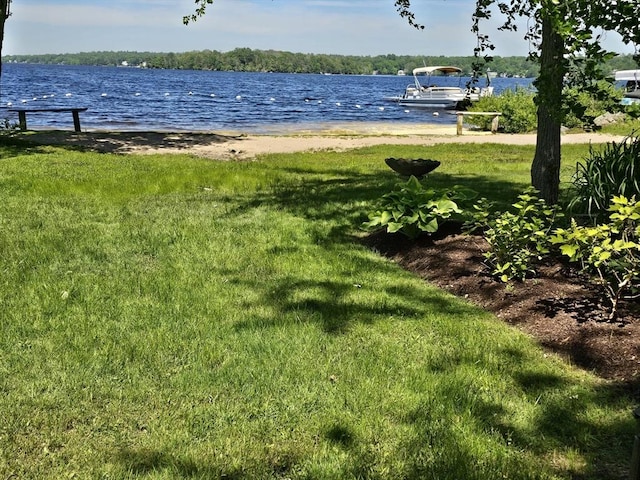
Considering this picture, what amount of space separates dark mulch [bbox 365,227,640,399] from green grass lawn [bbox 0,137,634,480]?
0.60ft

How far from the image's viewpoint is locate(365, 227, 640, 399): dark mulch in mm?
3812

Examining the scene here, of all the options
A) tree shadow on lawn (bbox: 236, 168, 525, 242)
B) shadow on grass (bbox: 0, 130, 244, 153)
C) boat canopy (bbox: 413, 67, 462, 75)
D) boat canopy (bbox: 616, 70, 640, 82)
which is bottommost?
tree shadow on lawn (bbox: 236, 168, 525, 242)

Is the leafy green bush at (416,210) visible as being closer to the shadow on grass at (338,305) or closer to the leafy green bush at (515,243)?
the leafy green bush at (515,243)

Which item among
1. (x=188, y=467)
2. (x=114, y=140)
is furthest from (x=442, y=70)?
(x=188, y=467)

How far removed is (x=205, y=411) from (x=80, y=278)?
8.20 feet

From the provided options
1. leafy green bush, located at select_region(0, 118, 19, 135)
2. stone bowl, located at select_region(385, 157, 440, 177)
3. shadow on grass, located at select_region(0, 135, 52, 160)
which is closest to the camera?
stone bowl, located at select_region(385, 157, 440, 177)

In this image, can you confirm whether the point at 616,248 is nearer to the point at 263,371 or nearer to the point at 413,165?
the point at 263,371

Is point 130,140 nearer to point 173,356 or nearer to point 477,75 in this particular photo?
point 477,75

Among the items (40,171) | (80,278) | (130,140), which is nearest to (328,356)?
(80,278)

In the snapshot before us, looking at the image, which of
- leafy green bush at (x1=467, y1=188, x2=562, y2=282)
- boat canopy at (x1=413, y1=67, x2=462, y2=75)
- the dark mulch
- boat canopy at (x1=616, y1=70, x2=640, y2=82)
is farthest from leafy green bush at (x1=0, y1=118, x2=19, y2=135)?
boat canopy at (x1=616, y1=70, x2=640, y2=82)

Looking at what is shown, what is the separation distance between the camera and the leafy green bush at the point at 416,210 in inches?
233

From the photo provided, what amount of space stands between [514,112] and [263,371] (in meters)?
23.5

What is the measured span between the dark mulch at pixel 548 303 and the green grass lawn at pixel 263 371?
0.18m

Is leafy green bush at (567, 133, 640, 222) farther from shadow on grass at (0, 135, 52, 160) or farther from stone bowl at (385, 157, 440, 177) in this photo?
shadow on grass at (0, 135, 52, 160)
